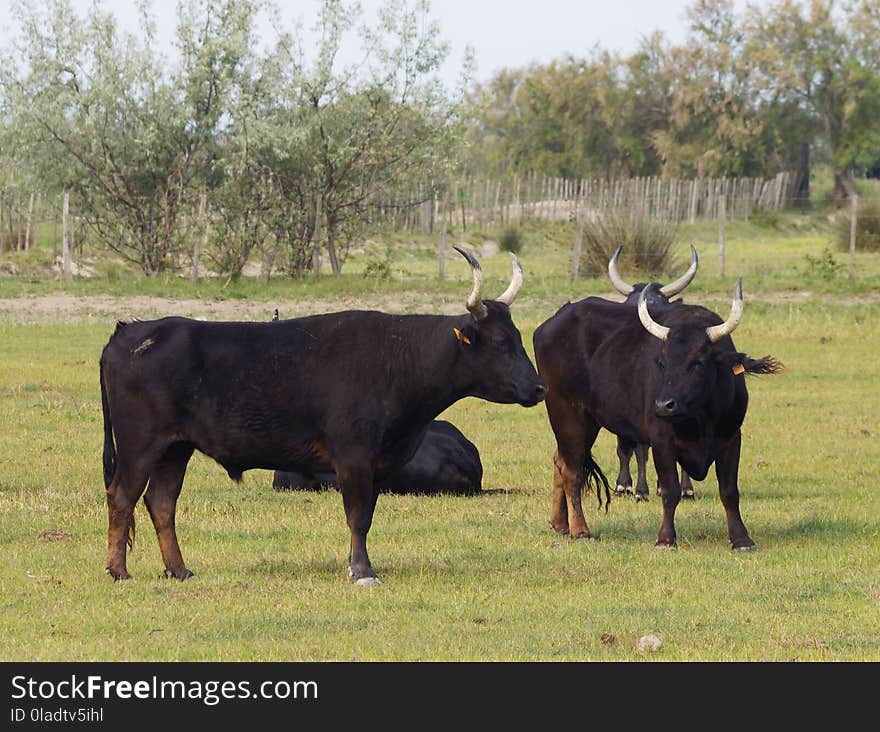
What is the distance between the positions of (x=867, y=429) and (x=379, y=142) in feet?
53.5

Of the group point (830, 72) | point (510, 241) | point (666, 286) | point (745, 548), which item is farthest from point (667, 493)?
point (830, 72)

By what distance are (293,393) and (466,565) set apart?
4.75ft

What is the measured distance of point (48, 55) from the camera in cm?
2950

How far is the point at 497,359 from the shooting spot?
29.3ft

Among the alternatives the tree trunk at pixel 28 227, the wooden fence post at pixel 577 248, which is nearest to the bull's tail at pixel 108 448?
the wooden fence post at pixel 577 248

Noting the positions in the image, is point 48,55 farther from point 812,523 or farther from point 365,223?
Result: point 812,523

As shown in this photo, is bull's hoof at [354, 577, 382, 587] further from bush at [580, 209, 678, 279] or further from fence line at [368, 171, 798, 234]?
fence line at [368, 171, 798, 234]

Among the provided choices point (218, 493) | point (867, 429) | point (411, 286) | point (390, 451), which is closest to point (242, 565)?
point (390, 451)

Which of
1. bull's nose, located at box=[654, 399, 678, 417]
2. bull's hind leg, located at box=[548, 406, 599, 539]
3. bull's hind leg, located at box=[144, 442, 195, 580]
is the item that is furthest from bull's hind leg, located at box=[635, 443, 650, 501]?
bull's hind leg, located at box=[144, 442, 195, 580]

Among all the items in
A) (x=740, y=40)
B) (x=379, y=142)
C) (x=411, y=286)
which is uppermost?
(x=740, y=40)

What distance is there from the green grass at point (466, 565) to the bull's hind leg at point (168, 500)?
7.0 inches

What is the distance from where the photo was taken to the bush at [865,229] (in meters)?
33.7

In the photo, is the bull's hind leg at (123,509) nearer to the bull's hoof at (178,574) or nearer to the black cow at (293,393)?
the black cow at (293,393)

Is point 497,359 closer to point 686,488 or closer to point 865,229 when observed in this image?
point 686,488
